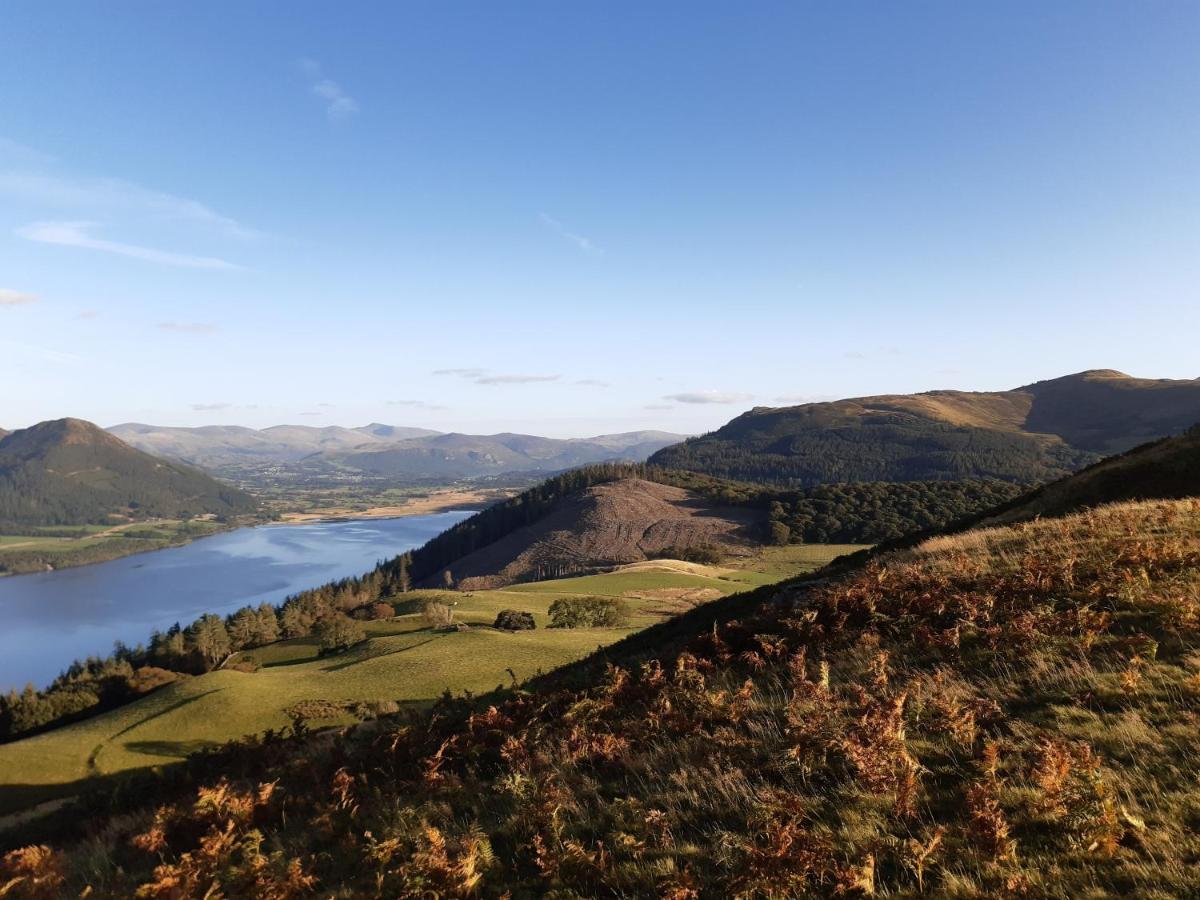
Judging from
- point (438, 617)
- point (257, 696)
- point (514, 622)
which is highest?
point (257, 696)

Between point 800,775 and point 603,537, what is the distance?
545 feet

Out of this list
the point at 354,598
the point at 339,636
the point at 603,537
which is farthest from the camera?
the point at 603,537

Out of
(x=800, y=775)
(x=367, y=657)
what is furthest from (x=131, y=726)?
(x=800, y=775)

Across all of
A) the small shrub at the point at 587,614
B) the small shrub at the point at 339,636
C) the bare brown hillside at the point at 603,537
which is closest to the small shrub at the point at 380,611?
the small shrub at the point at 339,636

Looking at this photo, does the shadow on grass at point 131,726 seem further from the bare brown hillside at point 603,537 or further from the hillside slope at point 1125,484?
the bare brown hillside at point 603,537

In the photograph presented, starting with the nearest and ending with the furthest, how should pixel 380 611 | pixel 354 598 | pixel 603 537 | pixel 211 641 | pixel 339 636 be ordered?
pixel 339 636 < pixel 211 641 < pixel 380 611 < pixel 354 598 < pixel 603 537

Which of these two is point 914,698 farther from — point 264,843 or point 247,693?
point 247,693

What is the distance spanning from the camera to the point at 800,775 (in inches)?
314

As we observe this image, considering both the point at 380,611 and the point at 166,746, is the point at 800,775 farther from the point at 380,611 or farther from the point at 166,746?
the point at 380,611

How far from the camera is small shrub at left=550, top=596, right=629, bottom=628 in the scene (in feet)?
224

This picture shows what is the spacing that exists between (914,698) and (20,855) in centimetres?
1441

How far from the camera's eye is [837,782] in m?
7.68

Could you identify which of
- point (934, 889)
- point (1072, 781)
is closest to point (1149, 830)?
point (1072, 781)

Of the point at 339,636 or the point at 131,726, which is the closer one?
the point at 131,726
